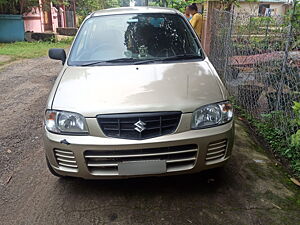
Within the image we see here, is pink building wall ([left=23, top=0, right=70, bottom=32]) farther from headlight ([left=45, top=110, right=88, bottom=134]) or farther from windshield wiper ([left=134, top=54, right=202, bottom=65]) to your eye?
headlight ([left=45, top=110, right=88, bottom=134])

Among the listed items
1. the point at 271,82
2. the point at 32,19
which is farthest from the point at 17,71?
the point at 32,19

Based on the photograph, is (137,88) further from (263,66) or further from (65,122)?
(263,66)

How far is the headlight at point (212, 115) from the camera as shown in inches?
98.6

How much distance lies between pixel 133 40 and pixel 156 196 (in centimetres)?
186

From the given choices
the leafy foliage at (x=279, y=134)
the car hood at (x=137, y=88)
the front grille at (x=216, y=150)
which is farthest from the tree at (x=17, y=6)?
the front grille at (x=216, y=150)

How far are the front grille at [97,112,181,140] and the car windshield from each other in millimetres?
1012

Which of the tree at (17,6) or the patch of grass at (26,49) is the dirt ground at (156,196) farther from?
the tree at (17,6)

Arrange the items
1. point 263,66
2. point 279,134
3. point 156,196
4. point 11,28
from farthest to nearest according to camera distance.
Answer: point 11,28, point 263,66, point 279,134, point 156,196

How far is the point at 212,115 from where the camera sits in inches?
102

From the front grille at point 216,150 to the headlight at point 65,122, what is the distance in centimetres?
107

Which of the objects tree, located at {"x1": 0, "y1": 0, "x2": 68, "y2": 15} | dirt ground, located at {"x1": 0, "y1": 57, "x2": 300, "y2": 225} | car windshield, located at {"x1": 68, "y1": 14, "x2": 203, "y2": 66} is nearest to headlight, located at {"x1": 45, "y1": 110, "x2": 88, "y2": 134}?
dirt ground, located at {"x1": 0, "y1": 57, "x2": 300, "y2": 225}

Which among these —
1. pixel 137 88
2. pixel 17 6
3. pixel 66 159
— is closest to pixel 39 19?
pixel 17 6

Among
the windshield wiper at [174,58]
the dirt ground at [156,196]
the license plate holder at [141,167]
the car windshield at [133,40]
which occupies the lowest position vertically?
the dirt ground at [156,196]

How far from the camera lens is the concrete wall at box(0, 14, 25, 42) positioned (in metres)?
13.7
